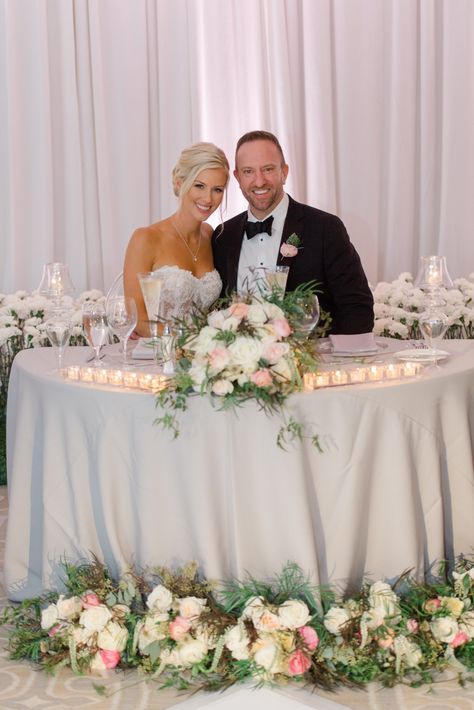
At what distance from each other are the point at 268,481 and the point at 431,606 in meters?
0.64

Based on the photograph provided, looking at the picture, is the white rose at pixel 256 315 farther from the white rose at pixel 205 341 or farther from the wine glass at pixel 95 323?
the wine glass at pixel 95 323

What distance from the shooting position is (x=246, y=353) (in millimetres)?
2758

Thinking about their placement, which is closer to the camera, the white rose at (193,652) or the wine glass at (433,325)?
the white rose at (193,652)

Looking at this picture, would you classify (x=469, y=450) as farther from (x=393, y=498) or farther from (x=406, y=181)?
(x=406, y=181)

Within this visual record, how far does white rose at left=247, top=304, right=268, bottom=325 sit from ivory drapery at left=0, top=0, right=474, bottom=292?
313 centimetres

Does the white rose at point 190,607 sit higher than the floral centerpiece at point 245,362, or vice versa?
the floral centerpiece at point 245,362

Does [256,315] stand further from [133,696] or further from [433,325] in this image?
[133,696]

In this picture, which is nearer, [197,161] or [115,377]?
[115,377]

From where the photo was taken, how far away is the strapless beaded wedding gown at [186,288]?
400 centimetres

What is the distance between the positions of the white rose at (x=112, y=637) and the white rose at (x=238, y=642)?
1.12 feet

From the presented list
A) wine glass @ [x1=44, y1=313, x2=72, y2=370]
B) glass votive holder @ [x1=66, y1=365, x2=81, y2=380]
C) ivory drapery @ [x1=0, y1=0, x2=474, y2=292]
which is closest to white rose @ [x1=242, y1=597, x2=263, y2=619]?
glass votive holder @ [x1=66, y1=365, x2=81, y2=380]

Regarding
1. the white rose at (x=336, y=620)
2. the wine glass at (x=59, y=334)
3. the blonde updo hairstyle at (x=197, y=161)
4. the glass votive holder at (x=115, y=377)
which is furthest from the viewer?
the blonde updo hairstyle at (x=197, y=161)

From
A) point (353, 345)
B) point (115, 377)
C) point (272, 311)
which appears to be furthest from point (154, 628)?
point (353, 345)

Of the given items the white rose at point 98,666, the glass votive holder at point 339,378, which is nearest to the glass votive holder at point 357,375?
the glass votive holder at point 339,378
